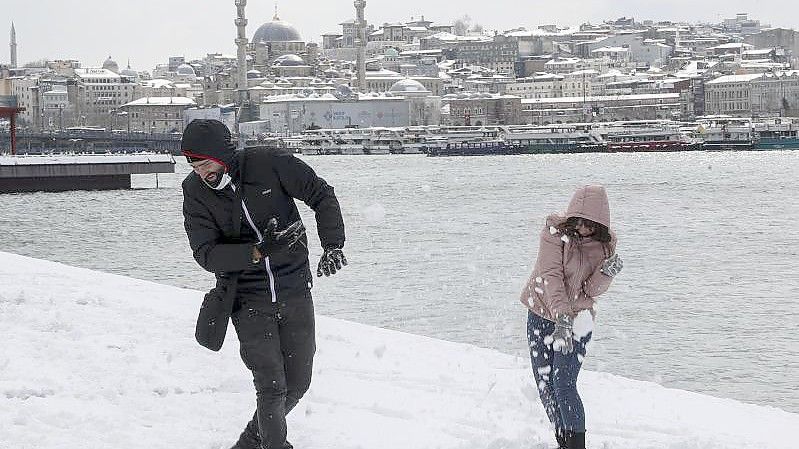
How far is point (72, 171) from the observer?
43938mm

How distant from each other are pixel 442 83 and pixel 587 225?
147 meters

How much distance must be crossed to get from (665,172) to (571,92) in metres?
84.2

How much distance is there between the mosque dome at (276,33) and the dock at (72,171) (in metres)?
112

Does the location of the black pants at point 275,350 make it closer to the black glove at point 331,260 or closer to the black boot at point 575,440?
the black glove at point 331,260

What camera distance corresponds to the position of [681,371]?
35.0ft

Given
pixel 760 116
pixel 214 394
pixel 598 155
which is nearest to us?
pixel 214 394

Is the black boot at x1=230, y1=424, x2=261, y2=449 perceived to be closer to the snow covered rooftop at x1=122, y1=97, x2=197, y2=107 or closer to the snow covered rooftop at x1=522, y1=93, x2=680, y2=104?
the snow covered rooftop at x1=522, y1=93, x2=680, y2=104

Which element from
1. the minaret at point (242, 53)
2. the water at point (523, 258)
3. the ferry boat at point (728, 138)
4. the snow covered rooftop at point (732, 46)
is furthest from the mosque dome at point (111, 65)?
the water at point (523, 258)

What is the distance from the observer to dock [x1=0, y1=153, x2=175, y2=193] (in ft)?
143

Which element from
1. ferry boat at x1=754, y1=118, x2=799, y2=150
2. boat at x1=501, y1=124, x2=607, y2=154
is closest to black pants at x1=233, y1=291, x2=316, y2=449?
ferry boat at x1=754, y1=118, x2=799, y2=150

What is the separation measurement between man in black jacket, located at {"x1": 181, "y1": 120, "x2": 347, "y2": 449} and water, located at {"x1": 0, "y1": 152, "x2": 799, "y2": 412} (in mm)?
5676

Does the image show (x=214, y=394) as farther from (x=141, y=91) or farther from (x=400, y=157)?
(x=141, y=91)

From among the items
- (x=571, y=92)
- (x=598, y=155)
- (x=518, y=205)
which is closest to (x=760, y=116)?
(x=571, y=92)

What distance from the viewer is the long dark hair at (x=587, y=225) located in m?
4.61
